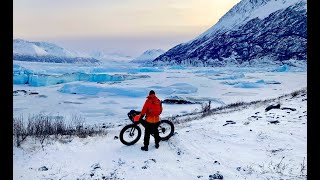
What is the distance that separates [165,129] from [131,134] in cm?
97

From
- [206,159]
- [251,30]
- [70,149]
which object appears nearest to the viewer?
[206,159]

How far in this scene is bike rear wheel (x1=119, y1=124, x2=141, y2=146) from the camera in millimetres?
9366

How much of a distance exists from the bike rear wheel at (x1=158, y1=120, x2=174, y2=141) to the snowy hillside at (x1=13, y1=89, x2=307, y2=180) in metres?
0.20

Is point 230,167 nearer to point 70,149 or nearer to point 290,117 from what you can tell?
point 70,149

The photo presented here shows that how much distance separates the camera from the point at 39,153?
815cm

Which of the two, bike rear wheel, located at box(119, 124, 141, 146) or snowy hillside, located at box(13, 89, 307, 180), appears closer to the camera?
snowy hillside, located at box(13, 89, 307, 180)

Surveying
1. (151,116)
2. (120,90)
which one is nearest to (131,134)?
(151,116)

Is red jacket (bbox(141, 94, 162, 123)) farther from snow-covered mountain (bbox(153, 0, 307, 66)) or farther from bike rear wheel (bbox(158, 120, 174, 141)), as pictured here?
snow-covered mountain (bbox(153, 0, 307, 66))

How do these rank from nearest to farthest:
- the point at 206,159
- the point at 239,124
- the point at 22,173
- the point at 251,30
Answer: the point at 22,173 → the point at 206,159 → the point at 239,124 → the point at 251,30

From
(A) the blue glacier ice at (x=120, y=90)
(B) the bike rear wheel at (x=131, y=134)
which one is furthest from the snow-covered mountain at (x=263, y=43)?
(B) the bike rear wheel at (x=131, y=134)

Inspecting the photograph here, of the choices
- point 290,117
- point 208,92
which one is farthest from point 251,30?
point 290,117

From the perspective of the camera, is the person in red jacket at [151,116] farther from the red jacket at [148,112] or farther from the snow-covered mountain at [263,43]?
the snow-covered mountain at [263,43]

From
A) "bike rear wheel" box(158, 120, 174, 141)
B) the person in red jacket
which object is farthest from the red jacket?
"bike rear wheel" box(158, 120, 174, 141)

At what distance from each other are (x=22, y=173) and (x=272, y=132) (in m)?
7.03
